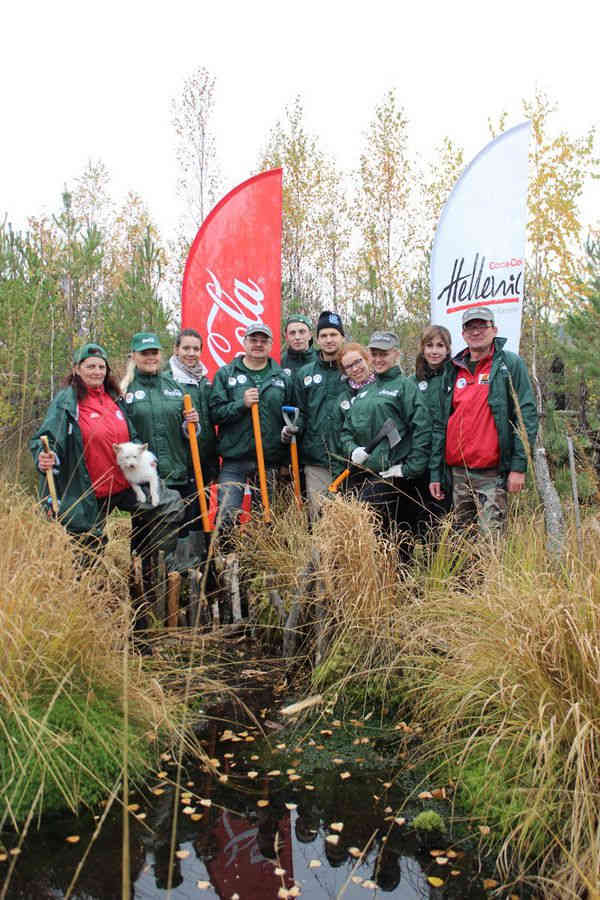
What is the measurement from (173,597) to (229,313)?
412 centimetres

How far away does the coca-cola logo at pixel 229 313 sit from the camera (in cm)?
789

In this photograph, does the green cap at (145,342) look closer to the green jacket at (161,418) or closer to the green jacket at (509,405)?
the green jacket at (161,418)

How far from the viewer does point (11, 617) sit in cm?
279

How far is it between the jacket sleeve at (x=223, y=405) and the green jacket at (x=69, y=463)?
1.35 meters

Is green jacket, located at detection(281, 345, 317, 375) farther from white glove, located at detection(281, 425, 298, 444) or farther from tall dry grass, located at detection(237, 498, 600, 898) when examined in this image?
tall dry grass, located at detection(237, 498, 600, 898)

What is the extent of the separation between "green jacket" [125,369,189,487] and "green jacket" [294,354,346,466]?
0.90 metres

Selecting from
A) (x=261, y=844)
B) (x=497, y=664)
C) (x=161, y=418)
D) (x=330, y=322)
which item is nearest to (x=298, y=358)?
(x=330, y=322)

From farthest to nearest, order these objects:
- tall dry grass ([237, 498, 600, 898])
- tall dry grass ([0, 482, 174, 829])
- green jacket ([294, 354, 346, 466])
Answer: green jacket ([294, 354, 346, 466]) → tall dry grass ([0, 482, 174, 829]) → tall dry grass ([237, 498, 600, 898])

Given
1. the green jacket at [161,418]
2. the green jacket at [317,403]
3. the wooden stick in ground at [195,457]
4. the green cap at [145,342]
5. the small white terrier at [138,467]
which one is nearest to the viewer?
the small white terrier at [138,467]

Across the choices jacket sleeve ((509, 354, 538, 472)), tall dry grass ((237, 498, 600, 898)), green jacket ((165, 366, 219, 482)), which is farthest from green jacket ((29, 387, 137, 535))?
jacket sleeve ((509, 354, 538, 472))

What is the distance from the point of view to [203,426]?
5430 millimetres

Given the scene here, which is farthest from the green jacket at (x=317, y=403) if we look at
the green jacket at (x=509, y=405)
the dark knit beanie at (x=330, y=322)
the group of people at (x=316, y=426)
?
the green jacket at (x=509, y=405)

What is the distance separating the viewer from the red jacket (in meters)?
4.32

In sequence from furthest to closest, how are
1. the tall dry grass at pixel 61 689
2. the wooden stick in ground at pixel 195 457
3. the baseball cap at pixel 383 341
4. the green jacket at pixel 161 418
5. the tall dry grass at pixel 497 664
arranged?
the wooden stick in ground at pixel 195 457 → the green jacket at pixel 161 418 → the baseball cap at pixel 383 341 → the tall dry grass at pixel 61 689 → the tall dry grass at pixel 497 664
